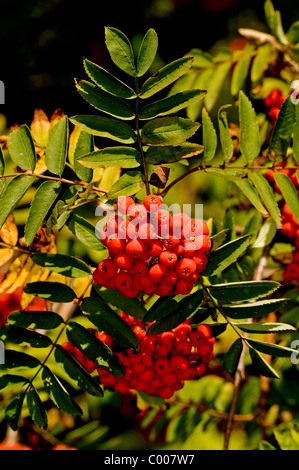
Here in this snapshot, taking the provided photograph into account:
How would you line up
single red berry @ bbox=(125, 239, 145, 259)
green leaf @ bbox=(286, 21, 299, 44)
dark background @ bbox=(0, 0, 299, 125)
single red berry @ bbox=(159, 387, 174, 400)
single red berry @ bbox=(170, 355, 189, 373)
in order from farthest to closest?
dark background @ bbox=(0, 0, 299, 125) → green leaf @ bbox=(286, 21, 299, 44) → single red berry @ bbox=(159, 387, 174, 400) → single red berry @ bbox=(170, 355, 189, 373) → single red berry @ bbox=(125, 239, 145, 259)

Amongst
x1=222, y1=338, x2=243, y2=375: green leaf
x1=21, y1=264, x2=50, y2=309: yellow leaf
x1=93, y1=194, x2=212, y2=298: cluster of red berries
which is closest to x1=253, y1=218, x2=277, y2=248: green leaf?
x1=222, y1=338, x2=243, y2=375: green leaf

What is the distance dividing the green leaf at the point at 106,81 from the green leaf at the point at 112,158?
0.46 feet

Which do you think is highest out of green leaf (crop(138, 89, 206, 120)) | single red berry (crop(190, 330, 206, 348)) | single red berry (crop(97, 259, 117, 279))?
green leaf (crop(138, 89, 206, 120))

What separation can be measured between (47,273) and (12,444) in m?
0.72

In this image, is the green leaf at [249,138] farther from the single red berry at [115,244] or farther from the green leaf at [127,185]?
the single red berry at [115,244]

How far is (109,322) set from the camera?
58.3 inches

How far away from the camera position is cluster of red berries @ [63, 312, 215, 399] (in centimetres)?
152

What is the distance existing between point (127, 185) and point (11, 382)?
63cm

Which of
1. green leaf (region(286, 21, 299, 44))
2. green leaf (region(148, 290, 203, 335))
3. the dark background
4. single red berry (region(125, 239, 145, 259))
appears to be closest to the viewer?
single red berry (region(125, 239, 145, 259))

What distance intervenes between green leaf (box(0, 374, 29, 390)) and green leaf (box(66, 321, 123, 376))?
0.17 metres

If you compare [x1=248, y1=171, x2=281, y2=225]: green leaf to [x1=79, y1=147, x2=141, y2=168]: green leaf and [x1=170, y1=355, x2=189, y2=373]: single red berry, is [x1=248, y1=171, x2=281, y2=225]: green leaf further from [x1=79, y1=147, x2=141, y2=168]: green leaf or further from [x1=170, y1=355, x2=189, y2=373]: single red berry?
[x1=170, y1=355, x2=189, y2=373]: single red berry

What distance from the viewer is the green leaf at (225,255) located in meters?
1.46

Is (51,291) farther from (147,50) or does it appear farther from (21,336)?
(147,50)

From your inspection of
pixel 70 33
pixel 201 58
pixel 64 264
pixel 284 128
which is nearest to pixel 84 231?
pixel 64 264
